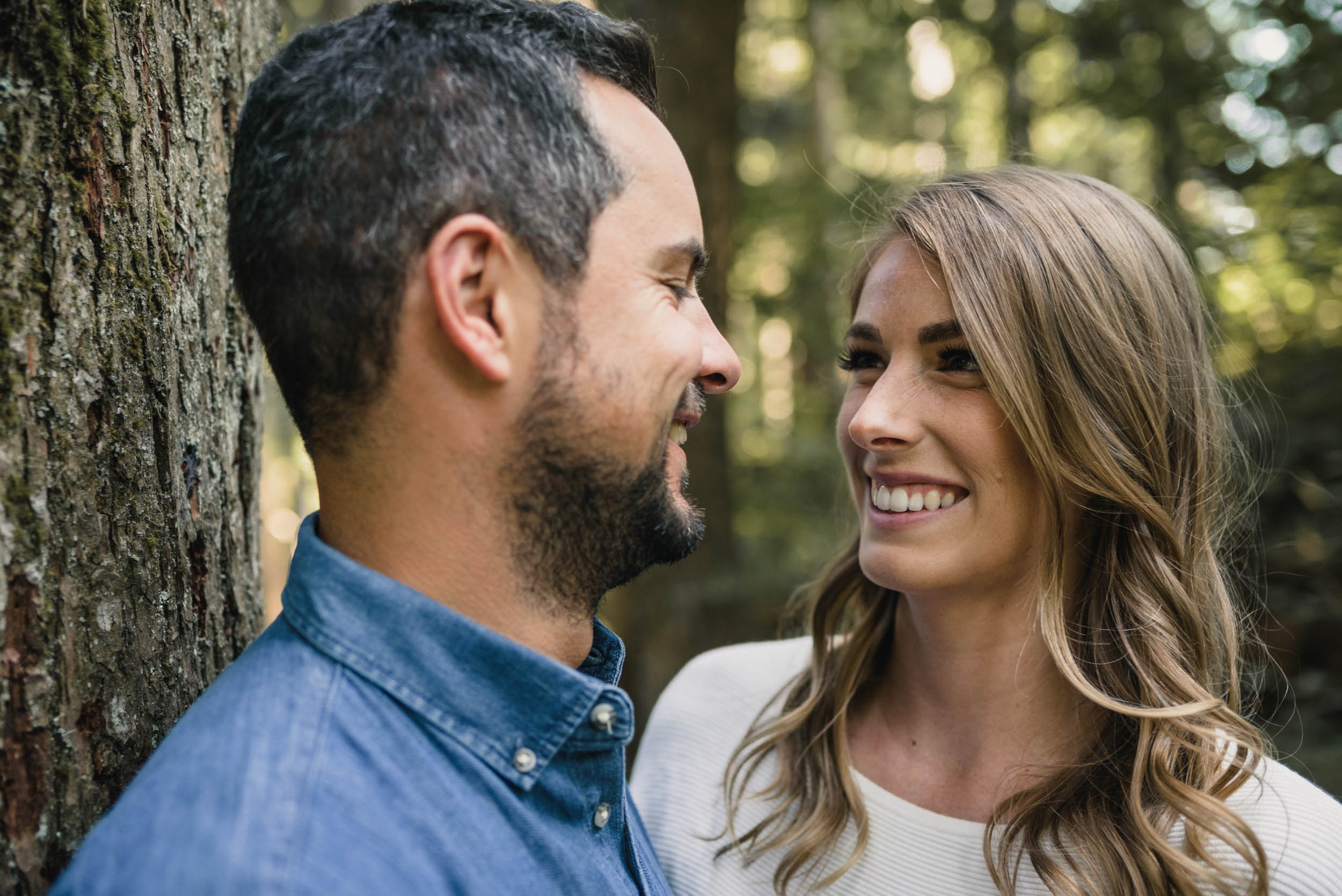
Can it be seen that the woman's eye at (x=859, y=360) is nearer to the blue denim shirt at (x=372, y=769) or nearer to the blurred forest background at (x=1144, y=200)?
the blurred forest background at (x=1144, y=200)

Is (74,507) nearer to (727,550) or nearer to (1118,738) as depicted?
(1118,738)

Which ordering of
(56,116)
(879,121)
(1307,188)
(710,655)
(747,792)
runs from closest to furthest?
1. (56,116)
2. (747,792)
3. (710,655)
4. (1307,188)
5. (879,121)

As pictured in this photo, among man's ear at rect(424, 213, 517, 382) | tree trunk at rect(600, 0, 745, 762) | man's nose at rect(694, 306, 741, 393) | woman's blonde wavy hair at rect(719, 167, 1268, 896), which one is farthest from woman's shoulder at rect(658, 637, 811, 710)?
tree trunk at rect(600, 0, 745, 762)

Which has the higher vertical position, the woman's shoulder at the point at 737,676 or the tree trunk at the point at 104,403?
the tree trunk at the point at 104,403

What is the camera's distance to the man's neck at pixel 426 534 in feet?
5.08

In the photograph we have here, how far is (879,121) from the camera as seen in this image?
1335 cm

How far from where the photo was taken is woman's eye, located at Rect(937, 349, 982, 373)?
7.09 feet

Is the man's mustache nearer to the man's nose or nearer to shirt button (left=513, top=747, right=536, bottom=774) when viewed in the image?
the man's nose

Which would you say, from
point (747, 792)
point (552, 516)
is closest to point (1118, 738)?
point (747, 792)

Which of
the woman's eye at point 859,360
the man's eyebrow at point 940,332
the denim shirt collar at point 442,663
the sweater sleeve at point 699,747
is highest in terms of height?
the man's eyebrow at point 940,332

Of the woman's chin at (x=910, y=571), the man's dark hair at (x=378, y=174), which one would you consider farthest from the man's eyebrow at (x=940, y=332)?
the man's dark hair at (x=378, y=174)

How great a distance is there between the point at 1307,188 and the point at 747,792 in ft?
13.2

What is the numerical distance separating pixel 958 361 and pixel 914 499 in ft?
1.12

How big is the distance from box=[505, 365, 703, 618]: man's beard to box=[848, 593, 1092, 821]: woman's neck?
945 mm
